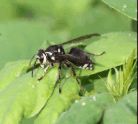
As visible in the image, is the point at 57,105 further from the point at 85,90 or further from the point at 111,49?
the point at 111,49

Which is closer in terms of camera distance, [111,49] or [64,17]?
[111,49]

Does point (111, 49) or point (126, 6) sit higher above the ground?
point (126, 6)

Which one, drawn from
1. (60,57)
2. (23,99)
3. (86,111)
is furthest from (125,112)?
(60,57)

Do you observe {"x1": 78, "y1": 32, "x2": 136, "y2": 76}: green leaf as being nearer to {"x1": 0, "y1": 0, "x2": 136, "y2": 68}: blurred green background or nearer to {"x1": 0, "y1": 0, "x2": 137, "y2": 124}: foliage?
{"x1": 0, "y1": 0, "x2": 137, "y2": 124}: foliage

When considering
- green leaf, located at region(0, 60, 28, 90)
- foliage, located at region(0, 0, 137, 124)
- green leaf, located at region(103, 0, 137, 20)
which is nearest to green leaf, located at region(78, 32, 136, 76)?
foliage, located at region(0, 0, 137, 124)

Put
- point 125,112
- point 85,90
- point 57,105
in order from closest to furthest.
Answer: point 125,112
point 57,105
point 85,90
